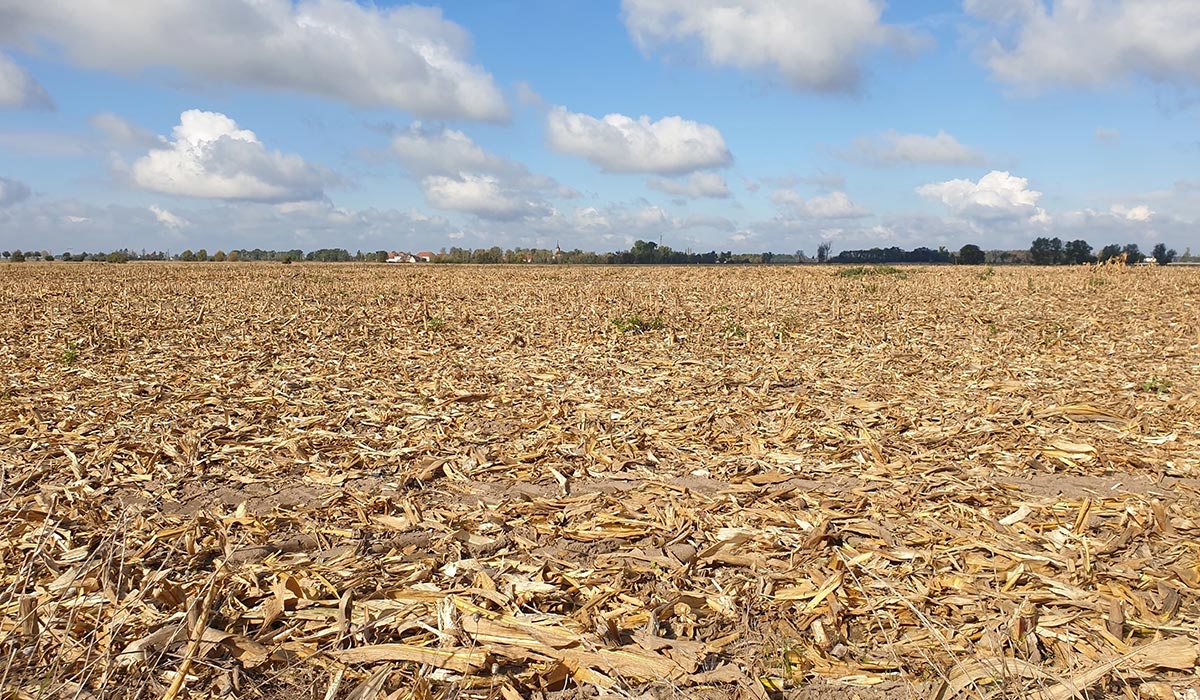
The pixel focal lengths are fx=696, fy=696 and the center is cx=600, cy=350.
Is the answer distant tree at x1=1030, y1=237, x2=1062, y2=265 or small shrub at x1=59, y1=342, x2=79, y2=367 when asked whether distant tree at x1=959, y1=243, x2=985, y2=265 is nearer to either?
distant tree at x1=1030, y1=237, x2=1062, y2=265

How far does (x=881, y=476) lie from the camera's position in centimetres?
532

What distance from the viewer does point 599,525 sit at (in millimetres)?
4523

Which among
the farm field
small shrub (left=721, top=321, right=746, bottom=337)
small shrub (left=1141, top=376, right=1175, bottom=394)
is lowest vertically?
the farm field

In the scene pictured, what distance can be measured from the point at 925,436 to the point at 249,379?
25.1ft

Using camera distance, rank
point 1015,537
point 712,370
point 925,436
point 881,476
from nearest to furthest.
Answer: point 1015,537 → point 881,476 → point 925,436 → point 712,370

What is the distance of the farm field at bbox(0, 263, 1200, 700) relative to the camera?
→ 3082mm

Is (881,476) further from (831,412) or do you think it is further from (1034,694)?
(1034,694)

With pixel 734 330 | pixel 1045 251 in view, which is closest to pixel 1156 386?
pixel 734 330

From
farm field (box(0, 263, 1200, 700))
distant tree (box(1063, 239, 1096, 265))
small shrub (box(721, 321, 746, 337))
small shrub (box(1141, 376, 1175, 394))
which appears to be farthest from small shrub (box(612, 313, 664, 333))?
A: distant tree (box(1063, 239, 1096, 265))

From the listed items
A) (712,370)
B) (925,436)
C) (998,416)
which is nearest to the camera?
(925,436)

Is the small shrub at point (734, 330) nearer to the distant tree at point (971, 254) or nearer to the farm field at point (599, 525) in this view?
the farm field at point (599, 525)

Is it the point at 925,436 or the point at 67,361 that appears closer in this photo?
the point at 925,436

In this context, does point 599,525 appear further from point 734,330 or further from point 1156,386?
point 734,330

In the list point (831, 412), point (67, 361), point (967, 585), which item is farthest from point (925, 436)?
point (67, 361)
